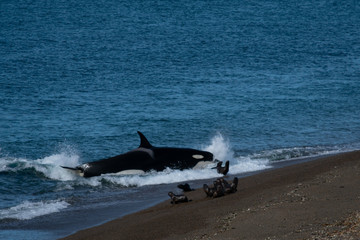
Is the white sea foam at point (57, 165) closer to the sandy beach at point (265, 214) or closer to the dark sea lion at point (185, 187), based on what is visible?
the dark sea lion at point (185, 187)

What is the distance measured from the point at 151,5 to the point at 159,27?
55.2 ft

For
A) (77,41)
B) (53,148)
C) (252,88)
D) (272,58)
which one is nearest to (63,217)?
(53,148)

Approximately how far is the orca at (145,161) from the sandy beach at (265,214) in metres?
5.01

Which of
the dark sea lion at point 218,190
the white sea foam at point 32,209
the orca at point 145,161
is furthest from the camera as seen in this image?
the orca at point 145,161

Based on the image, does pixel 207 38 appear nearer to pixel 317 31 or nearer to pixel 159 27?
pixel 159 27

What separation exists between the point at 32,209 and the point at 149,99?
23.3 m

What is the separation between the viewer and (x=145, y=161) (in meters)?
27.7

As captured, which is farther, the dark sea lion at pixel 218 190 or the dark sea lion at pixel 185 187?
the dark sea lion at pixel 185 187

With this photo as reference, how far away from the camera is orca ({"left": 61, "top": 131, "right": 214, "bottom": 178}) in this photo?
27250mm

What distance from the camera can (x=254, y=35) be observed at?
237 ft

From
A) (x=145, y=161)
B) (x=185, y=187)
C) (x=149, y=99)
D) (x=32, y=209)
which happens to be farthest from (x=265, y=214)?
(x=149, y=99)

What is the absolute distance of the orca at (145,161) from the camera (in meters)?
27.2

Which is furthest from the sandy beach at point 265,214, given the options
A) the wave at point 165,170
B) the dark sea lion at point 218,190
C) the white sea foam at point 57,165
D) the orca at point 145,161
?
the white sea foam at point 57,165

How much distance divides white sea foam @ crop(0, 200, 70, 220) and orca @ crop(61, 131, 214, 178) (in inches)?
161
